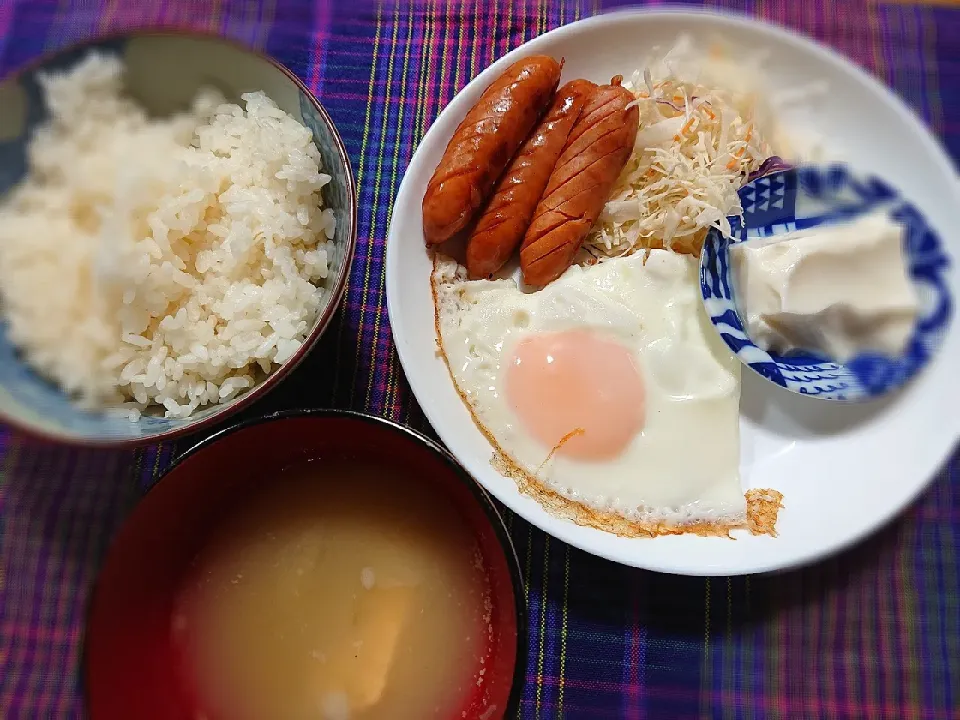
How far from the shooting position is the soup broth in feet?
4.14

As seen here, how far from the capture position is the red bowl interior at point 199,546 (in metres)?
1.15

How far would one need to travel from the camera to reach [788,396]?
1388 mm

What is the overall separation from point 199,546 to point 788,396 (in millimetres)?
1279

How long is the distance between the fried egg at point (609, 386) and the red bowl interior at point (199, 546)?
206 millimetres

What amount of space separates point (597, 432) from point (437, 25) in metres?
1.06

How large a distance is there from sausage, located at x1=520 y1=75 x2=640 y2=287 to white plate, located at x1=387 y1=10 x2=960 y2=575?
0.21 meters

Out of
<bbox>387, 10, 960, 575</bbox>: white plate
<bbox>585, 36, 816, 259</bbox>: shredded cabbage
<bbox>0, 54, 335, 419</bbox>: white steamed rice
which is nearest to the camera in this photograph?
<bbox>0, 54, 335, 419</bbox>: white steamed rice

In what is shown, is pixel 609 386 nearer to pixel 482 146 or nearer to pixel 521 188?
pixel 521 188

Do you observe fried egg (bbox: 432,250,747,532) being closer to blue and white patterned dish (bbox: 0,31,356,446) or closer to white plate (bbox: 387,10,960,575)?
white plate (bbox: 387,10,960,575)

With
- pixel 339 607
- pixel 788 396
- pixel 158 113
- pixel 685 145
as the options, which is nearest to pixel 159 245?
pixel 158 113

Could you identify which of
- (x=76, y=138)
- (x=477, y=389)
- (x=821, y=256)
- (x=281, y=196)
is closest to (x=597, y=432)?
(x=477, y=389)

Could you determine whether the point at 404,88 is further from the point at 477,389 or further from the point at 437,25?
the point at 477,389

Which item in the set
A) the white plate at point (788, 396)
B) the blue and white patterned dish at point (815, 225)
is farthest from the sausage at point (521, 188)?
the blue and white patterned dish at point (815, 225)


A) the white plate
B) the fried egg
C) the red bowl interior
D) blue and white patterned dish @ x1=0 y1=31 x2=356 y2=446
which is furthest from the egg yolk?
blue and white patterned dish @ x1=0 y1=31 x2=356 y2=446
